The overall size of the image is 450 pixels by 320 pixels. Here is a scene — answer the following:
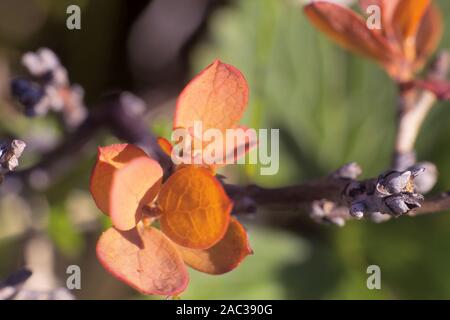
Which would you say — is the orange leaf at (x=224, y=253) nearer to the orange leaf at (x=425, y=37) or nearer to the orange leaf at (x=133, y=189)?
the orange leaf at (x=133, y=189)

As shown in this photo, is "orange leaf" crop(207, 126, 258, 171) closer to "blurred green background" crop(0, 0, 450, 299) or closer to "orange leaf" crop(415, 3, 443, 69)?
"orange leaf" crop(415, 3, 443, 69)

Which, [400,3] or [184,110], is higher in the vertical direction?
[400,3]

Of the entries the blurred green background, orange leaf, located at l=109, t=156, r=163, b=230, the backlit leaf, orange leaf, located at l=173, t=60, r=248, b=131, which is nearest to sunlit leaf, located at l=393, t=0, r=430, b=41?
the backlit leaf

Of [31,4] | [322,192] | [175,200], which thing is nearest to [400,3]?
[322,192]

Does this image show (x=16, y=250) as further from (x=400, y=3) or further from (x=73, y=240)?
(x=400, y=3)

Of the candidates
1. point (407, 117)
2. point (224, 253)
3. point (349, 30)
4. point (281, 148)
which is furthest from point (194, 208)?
point (281, 148)
